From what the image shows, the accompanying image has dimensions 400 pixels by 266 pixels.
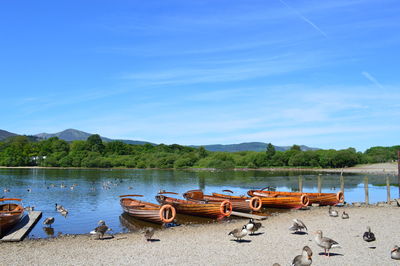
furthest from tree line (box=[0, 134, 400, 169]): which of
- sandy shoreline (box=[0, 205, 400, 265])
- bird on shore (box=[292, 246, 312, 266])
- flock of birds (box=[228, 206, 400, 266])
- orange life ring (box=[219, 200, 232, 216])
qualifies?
bird on shore (box=[292, 246, 312, 266])

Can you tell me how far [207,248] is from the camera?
1645 centimetres

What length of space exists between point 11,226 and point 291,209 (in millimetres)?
22076

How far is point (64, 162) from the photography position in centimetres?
15662

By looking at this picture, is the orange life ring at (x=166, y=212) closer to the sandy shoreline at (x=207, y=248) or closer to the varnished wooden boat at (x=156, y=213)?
the varnished wooden boat at (x=156, y=213)

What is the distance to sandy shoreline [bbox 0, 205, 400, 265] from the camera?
14336mm

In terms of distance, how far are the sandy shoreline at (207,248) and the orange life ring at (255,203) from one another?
734 cm

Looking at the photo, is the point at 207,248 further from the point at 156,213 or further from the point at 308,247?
the point at 156,213

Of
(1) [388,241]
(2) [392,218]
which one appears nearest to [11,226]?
(1) [388,241]

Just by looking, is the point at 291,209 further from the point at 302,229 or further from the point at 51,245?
the point at 51,245

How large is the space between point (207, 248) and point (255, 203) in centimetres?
1455

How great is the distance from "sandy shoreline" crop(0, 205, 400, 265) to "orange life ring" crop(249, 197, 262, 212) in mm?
7336

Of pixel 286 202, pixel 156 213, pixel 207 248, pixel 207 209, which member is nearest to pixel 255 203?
pixel 286 202

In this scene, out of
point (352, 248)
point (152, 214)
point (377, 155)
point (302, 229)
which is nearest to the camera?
point (352, 248)

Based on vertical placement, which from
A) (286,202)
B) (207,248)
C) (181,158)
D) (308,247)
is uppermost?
(181,158)
